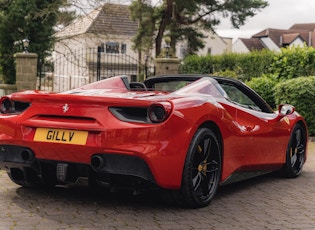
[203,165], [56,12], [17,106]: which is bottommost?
[203,165]

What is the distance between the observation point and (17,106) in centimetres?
489

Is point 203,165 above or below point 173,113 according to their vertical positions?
below

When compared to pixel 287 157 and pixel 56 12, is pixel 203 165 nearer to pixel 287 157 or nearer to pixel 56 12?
pixel 287 157

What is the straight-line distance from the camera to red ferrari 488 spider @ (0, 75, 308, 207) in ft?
14.0

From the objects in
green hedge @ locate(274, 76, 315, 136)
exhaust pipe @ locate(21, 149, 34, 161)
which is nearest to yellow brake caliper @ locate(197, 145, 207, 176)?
exhaust pipe @ locate(21, 149, 34, 161)

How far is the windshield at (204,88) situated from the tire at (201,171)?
455 mm

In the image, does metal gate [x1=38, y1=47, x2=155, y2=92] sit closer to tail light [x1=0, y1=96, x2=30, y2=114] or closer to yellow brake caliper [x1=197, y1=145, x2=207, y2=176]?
tail light [x1=0, y1=96, x2=30, y2=114]

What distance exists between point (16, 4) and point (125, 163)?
1846 centimetres

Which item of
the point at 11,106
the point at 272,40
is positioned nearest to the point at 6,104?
the point at 11,106

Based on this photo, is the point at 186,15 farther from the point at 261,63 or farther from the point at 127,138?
the point at 127,138

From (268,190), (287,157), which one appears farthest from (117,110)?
(287,157)

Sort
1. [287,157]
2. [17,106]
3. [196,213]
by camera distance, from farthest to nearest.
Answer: [287,157], [17,106], [196,213]

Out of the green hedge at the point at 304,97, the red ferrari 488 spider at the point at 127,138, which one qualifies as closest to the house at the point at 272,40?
the green hedge at the point at 304,97

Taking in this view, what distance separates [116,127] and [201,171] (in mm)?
976
